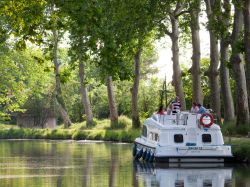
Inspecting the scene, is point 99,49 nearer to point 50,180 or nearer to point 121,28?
point 50,180

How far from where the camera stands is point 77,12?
2117cm

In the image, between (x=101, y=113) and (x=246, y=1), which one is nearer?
(x=246, y=1)

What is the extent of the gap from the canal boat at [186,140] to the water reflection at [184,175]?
1.89ft

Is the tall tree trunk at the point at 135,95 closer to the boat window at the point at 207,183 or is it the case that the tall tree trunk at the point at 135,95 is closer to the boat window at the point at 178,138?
the boat window at the point at 178,138

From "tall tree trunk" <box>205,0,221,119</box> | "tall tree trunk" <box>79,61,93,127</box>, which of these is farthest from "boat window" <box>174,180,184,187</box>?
"tall tree trunk" <box>79,61,93,127</box>

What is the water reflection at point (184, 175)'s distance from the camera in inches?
1049

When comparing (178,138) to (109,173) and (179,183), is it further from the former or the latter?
(179,183)

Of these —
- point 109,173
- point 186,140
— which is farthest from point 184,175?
point 186,140

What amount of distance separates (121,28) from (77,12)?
26.3 meters

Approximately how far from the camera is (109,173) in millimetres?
30688

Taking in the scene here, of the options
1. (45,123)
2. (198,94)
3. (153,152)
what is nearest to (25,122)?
(45,123)

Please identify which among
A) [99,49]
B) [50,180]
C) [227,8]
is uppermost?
[227,8]

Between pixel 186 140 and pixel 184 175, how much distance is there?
19.1ft

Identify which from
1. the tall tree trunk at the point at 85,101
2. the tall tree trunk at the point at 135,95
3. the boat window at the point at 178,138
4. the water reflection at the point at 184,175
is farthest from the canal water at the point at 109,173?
the tall tree trunk at the point at 85,101
